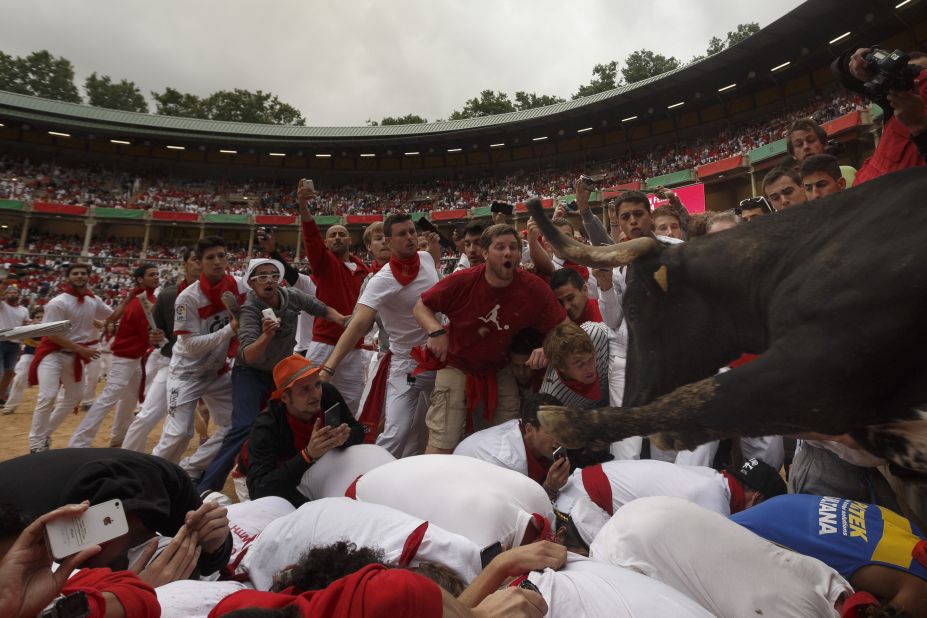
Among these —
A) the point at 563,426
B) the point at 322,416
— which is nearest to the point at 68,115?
the point at 322,416

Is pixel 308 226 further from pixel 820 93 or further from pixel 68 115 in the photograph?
pixel 68 115

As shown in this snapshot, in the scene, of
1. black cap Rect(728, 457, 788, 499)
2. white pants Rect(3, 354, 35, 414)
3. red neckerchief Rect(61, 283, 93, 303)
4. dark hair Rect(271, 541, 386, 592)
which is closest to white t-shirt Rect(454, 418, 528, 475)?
black cap Rect(728, 457, 788, 499)

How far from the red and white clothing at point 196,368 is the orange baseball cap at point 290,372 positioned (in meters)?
1.83

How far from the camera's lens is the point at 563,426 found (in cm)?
154

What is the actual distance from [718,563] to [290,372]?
2673 mm

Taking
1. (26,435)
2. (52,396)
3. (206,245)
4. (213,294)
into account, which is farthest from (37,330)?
(26,435)

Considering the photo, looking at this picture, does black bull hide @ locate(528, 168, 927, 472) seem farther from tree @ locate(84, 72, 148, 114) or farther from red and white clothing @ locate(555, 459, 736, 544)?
tree @ locate(84, 72, 148, 114)

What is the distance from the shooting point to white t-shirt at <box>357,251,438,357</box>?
4328mm

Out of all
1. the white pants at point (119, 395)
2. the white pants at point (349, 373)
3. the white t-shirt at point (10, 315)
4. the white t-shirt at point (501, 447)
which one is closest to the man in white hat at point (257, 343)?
the white pants at point (349, 373)

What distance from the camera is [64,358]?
6527 mm

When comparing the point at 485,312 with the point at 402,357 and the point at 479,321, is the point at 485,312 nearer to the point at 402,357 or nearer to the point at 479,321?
the point at 479,321

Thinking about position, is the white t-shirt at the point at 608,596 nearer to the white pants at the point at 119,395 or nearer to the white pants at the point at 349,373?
the white pants at the point at 349,373

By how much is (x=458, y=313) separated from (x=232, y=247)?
129 feet

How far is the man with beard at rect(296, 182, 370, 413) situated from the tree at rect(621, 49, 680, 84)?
47.6m
